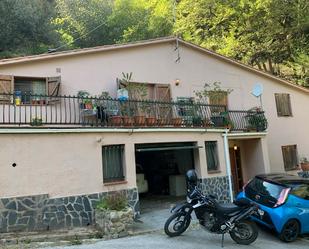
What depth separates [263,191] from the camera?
9688 mm

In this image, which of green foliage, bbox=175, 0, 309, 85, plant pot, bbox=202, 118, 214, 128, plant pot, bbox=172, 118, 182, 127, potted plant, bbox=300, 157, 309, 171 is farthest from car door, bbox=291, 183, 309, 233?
green foliage, bbox=175, 0, 309, 85

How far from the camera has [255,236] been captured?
838 cm

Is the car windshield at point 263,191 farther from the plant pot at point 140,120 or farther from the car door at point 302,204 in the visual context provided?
the plant pot at point 140,120

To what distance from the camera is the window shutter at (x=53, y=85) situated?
1213cm

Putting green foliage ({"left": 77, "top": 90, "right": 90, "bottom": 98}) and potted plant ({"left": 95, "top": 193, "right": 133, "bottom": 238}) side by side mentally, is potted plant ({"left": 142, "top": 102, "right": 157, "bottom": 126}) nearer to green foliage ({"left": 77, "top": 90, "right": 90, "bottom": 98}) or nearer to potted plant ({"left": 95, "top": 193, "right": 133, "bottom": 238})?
green foliage ({"left": 77, "top": 90, "right": 90, "bottom": 98})

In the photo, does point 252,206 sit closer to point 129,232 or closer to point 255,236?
point 255,236

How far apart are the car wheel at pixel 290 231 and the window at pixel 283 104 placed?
11.1 meters

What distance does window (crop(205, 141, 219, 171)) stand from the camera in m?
13.6

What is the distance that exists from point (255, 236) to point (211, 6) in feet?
65.2

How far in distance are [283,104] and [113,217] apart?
14.3 m

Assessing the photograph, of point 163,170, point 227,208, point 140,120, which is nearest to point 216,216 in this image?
point 227,208

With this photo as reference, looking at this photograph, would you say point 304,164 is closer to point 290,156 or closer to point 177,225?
point 290,156

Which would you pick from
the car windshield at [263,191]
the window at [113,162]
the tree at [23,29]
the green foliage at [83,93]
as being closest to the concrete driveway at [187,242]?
the car windshield at [263,191]

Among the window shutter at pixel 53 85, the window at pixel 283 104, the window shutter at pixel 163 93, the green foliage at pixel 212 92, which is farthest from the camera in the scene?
the window at pixel 283 104
